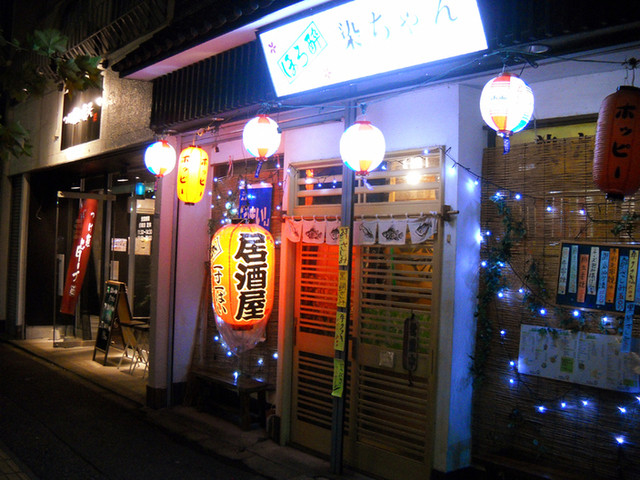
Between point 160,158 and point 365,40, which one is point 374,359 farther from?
point 160,158

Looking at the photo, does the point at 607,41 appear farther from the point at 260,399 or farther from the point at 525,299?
the point at 260,399

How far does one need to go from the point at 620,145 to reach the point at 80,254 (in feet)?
47.2

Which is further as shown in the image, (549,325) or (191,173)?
(191,173)

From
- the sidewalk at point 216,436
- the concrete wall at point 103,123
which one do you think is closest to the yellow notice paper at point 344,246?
the sidewalk at point 216,436

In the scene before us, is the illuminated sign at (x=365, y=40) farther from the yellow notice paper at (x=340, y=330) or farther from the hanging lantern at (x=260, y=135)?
the yellow notice paper at (x=340, y=330)

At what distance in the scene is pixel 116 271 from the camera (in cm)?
1652

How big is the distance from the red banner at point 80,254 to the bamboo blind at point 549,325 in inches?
474

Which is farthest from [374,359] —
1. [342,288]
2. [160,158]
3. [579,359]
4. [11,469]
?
[160,158]

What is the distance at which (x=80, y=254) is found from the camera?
50.9 ft

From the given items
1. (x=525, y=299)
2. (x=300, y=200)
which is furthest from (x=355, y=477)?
(x=300, y=200)

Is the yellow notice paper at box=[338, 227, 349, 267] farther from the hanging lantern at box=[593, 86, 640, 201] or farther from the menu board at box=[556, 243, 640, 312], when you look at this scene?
the hanging lantern at box=[593, 86, 640, 201]

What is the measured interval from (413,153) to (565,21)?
2566 mm

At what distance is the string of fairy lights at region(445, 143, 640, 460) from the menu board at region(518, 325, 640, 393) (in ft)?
0.33

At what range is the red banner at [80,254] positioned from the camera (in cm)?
1551
